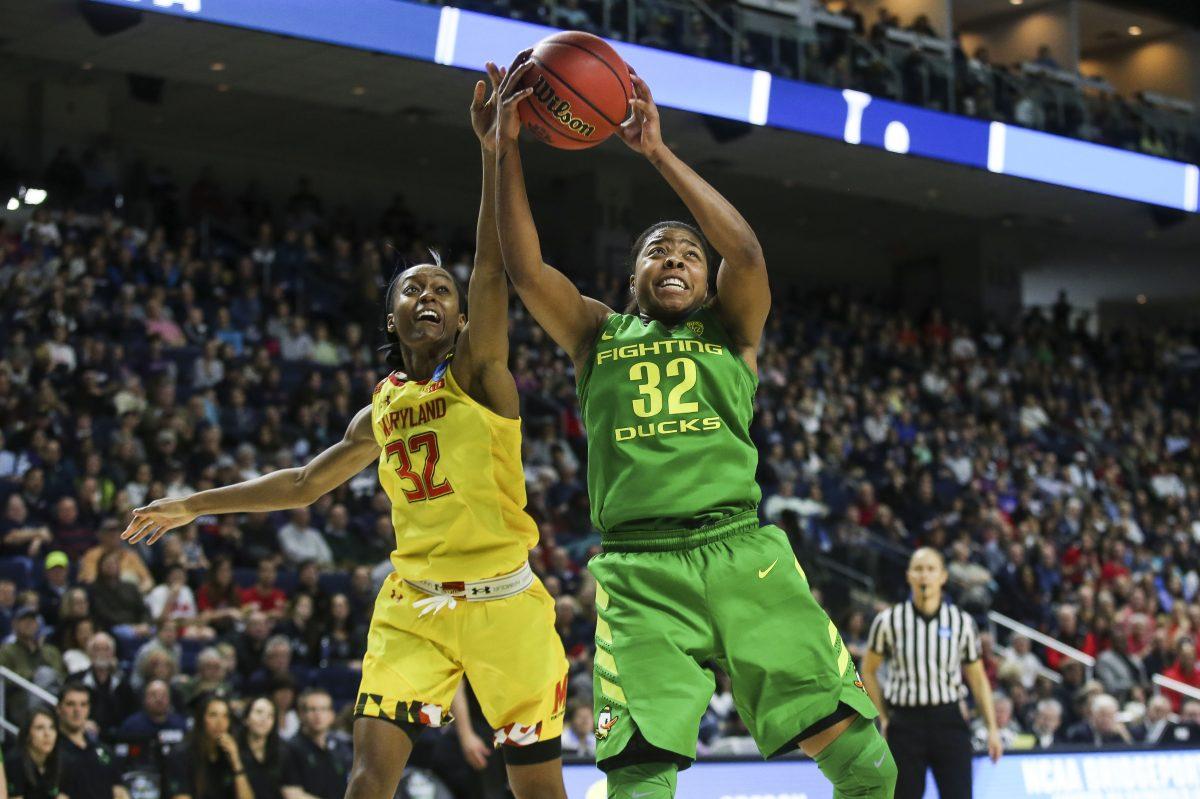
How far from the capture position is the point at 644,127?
4.17 m

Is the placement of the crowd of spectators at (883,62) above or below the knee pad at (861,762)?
above

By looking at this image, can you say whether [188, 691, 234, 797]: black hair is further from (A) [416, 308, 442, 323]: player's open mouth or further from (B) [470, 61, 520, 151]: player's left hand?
(B) [470, 61, 520, 151]: player's left hand

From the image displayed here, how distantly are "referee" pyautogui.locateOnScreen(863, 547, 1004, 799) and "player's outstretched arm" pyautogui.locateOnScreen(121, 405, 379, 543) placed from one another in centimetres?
333

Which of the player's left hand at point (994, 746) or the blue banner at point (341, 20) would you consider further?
the blue banner at point (341, 20)

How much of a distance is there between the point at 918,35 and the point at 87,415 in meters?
15.1

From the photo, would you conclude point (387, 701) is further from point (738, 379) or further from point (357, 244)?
point (357, 244)

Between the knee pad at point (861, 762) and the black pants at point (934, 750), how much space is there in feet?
11.4

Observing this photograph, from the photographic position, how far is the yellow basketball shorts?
4688mm

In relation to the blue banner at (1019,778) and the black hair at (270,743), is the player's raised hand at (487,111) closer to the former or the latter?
the blue banner at (1019,778)

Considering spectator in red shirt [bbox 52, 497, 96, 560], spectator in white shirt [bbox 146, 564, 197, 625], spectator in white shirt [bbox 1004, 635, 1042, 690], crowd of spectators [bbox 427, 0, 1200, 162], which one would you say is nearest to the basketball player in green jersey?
spectator in white shirt [bbox 146, 564, 197, 625]

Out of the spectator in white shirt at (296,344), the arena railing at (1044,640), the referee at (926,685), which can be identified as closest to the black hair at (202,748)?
the referee at (926,685)

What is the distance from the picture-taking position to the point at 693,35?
1695 centimetres

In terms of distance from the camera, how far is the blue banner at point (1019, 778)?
25.3 feet

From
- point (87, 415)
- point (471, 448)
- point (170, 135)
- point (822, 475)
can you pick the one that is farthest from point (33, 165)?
point (471, 448)
